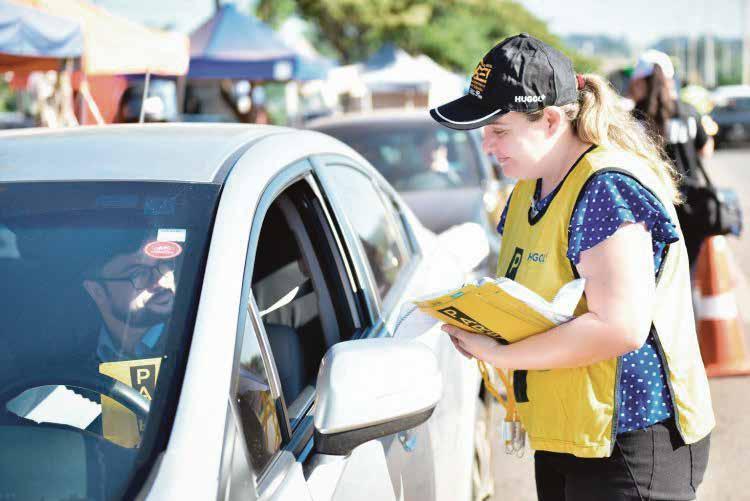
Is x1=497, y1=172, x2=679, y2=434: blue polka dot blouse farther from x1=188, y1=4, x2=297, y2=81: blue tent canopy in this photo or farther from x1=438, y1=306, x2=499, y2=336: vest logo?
x1=188, y1=4, x2=297, y2=81: blue tent canopy

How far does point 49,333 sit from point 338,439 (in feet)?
2.11

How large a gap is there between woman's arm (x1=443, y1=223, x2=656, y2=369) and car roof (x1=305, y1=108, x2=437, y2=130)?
5.33 m

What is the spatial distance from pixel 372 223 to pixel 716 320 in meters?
3.04

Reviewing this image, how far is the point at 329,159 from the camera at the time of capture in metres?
2.84

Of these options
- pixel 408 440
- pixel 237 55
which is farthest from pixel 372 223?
pixel 237 55

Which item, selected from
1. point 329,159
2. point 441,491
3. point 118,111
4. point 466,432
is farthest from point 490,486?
point 118,111

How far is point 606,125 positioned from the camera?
2.04m

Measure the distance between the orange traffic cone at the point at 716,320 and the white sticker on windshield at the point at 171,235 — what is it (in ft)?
13.8

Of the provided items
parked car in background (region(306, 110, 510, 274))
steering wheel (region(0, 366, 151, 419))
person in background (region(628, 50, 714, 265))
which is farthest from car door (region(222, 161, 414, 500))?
parked car in background (region(306, 110, 510, 274))

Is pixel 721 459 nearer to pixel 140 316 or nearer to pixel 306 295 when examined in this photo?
pixel 306 295

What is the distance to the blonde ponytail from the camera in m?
2.02

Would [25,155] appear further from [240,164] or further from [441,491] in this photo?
[441,491]

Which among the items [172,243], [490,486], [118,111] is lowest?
[490,486]

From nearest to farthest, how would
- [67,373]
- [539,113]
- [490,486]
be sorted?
[67,373]
[539,113]
[490,486]
